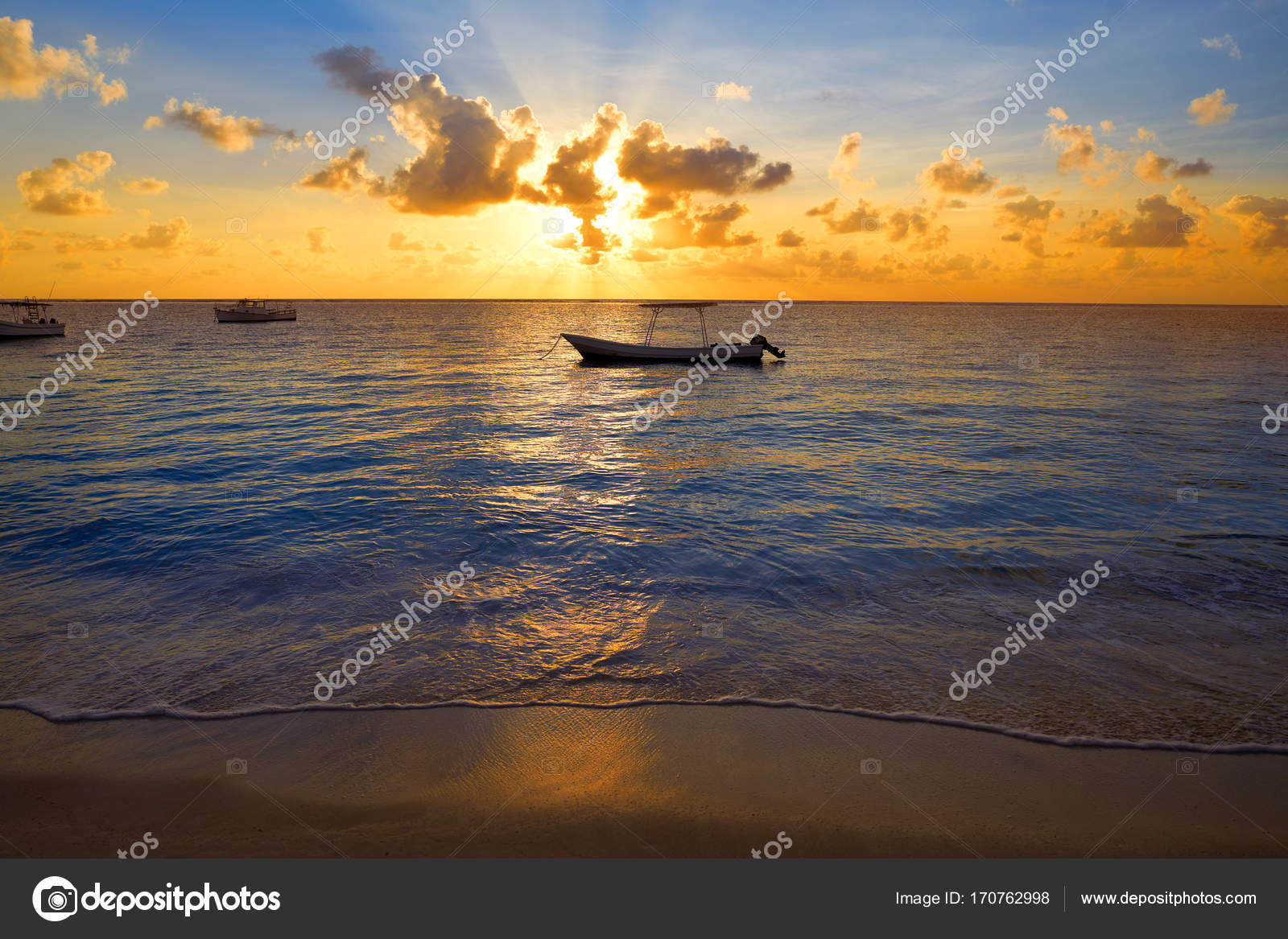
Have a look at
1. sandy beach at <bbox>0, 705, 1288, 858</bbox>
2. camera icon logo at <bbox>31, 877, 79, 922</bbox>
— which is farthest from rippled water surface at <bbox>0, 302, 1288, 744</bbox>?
camera icon logo at <bbox>31, 877, 79, 922</bbox>

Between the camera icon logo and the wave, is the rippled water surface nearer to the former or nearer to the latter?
the wave

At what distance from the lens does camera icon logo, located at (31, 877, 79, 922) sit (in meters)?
4.54

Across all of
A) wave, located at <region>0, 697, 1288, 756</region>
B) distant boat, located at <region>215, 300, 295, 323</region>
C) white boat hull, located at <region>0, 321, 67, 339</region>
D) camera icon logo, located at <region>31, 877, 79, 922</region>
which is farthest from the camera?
distant boat, located at <region>215, 300, 295, 323</region>

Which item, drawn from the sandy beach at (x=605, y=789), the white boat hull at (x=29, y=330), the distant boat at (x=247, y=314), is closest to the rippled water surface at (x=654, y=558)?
the sandy beach at (x=605, y=789)

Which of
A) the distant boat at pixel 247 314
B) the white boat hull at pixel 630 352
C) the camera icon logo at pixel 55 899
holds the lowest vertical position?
the camera icon logo at pixel 55 899

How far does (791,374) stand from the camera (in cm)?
5256

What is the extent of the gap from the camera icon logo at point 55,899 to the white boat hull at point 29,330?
9556 centimetres

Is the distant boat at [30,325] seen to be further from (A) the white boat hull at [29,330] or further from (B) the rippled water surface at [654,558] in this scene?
(B) the rippled water surface at [654,558]

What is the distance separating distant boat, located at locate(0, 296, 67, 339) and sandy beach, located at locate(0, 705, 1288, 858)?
9420 cm

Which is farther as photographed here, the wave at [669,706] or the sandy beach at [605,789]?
the wave at [669,706]

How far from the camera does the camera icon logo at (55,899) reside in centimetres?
454

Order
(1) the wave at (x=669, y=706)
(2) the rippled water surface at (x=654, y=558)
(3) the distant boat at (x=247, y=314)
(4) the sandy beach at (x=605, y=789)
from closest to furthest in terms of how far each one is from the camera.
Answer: (4) the sandy beach at (x=605, y=789), (1) the wave at (x=669, y=706), (2) the rippled water surface at (x=654, y=558), (3) the distant boat at (x=247, y=314)

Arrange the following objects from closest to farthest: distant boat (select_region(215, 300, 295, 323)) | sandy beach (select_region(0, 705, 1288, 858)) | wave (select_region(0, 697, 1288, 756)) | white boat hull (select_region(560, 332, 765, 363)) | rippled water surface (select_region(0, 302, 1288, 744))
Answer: sandy beach (select_region(0, 705, 1288, 858)) < wave (select_region(0, 697, 1288, 756)) < rippled water surface (select_region(0, 302, 1288, 744)) < white boat hull (select_region(560, 332, 765, 363)) < distant boat (select_region(215, 300, 295, 323))

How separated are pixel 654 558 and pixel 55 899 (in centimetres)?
945
